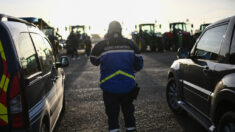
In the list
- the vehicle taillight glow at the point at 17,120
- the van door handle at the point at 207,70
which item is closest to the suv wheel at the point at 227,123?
the van door handle at the point at 207,70

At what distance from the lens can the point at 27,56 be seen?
3.03m

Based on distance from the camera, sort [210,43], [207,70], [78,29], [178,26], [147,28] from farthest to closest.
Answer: [78,29], [147,28], [178,26], [210,43], [207,70]

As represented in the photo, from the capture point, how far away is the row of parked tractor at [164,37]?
2497cm

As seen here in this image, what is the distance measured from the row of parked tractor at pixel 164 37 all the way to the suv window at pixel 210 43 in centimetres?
2041

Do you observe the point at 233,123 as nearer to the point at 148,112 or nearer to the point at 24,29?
the point at 24,29

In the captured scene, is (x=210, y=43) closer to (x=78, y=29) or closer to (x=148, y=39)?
(x=148, y=39)

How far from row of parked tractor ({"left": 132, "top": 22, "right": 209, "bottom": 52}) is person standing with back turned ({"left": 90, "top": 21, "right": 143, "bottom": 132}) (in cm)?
2156

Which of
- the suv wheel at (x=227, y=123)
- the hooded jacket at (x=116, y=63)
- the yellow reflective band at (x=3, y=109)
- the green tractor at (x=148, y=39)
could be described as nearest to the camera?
the yellow reflective band at (x=3, y=109)

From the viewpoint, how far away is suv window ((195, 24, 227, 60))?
372cm

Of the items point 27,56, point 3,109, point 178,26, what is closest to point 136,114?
point 27,56

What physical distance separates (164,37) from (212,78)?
2432 centimetres

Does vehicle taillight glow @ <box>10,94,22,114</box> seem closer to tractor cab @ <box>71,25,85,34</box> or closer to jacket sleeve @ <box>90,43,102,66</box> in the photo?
jacket sleeve @ <box>90,43,102,66</box>

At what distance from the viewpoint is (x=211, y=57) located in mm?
3846

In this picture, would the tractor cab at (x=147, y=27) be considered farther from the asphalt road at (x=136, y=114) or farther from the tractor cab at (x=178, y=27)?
the asphalt road at (x=136, y=114)
